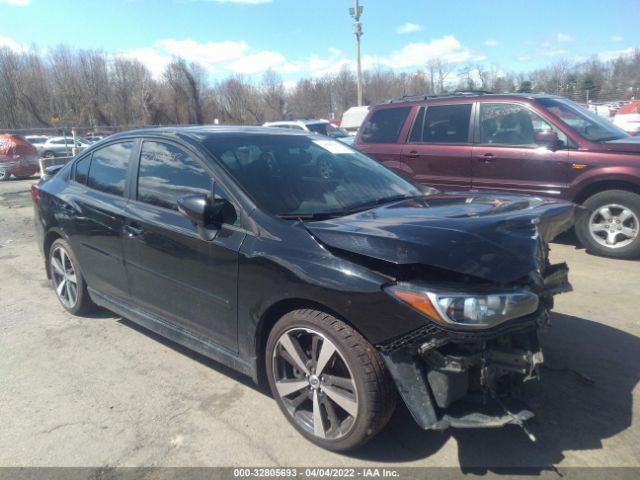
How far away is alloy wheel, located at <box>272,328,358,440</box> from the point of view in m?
2.49

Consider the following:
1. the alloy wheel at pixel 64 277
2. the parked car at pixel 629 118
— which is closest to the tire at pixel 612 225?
the alloy wheel at pixel 64 277

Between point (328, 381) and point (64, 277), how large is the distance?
3190 millimetres

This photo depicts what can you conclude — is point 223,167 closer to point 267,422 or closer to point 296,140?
point 296,140

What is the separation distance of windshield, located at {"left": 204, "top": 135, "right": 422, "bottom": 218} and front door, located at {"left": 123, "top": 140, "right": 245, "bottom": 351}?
248 millimetres

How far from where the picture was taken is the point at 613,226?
5941 mm

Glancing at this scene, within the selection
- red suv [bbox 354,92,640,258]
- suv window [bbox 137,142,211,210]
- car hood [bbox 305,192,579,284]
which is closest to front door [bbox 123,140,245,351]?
suv window [bbox 137,142,211,210]

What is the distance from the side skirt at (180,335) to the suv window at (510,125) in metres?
4.94

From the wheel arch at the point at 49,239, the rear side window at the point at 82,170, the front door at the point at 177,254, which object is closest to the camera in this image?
the front door at the point at 177,254

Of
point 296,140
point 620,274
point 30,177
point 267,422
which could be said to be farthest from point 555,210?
point 30,177

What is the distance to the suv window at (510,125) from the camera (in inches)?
249

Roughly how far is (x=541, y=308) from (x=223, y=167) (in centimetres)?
198

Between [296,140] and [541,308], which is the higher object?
[296,140]

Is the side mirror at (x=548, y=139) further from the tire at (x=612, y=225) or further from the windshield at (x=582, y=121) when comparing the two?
the tire at (x=612, y=225)

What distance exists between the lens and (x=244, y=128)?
385 cm
